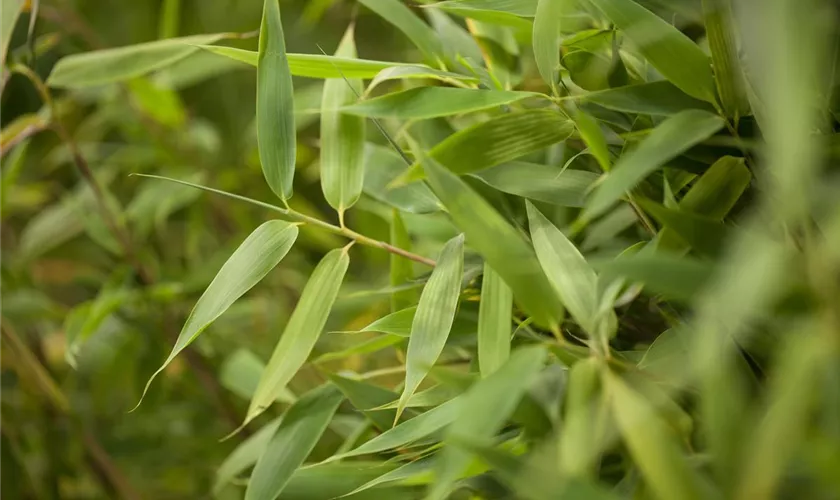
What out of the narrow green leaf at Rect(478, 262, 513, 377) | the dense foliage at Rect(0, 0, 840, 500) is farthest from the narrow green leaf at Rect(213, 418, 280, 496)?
the narrow green leaf at Rect(478, 262, 513, 377)

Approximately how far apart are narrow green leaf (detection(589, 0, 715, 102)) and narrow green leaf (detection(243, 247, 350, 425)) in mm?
178

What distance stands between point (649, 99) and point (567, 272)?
3.8 inches

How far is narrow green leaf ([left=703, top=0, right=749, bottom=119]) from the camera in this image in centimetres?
35

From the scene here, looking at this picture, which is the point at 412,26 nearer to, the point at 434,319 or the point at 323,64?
the point at 323,64

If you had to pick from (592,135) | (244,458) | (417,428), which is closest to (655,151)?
(592,135)

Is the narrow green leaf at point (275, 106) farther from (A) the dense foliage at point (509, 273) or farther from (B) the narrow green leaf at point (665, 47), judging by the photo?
(B) the narrow green leaf at point (665, 47)

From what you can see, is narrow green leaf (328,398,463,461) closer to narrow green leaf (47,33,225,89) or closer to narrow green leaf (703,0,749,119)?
narrow green leaf (703,0,749,119)

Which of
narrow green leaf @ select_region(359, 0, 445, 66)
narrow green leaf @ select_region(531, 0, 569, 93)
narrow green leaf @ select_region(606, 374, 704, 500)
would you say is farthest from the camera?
narrow green leaf @ select_region(359, 0, 445, 66)

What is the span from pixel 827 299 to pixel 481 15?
0.80ft

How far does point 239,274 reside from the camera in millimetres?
389

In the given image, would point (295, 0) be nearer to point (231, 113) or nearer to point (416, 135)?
point (231, 113)

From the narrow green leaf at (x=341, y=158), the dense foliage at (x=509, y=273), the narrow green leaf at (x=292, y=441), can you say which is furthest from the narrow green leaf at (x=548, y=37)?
the narrow green leaf at (x=292, y=441)

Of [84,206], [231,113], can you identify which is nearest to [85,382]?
[84,206]

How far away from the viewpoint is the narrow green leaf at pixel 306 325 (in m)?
0.41
